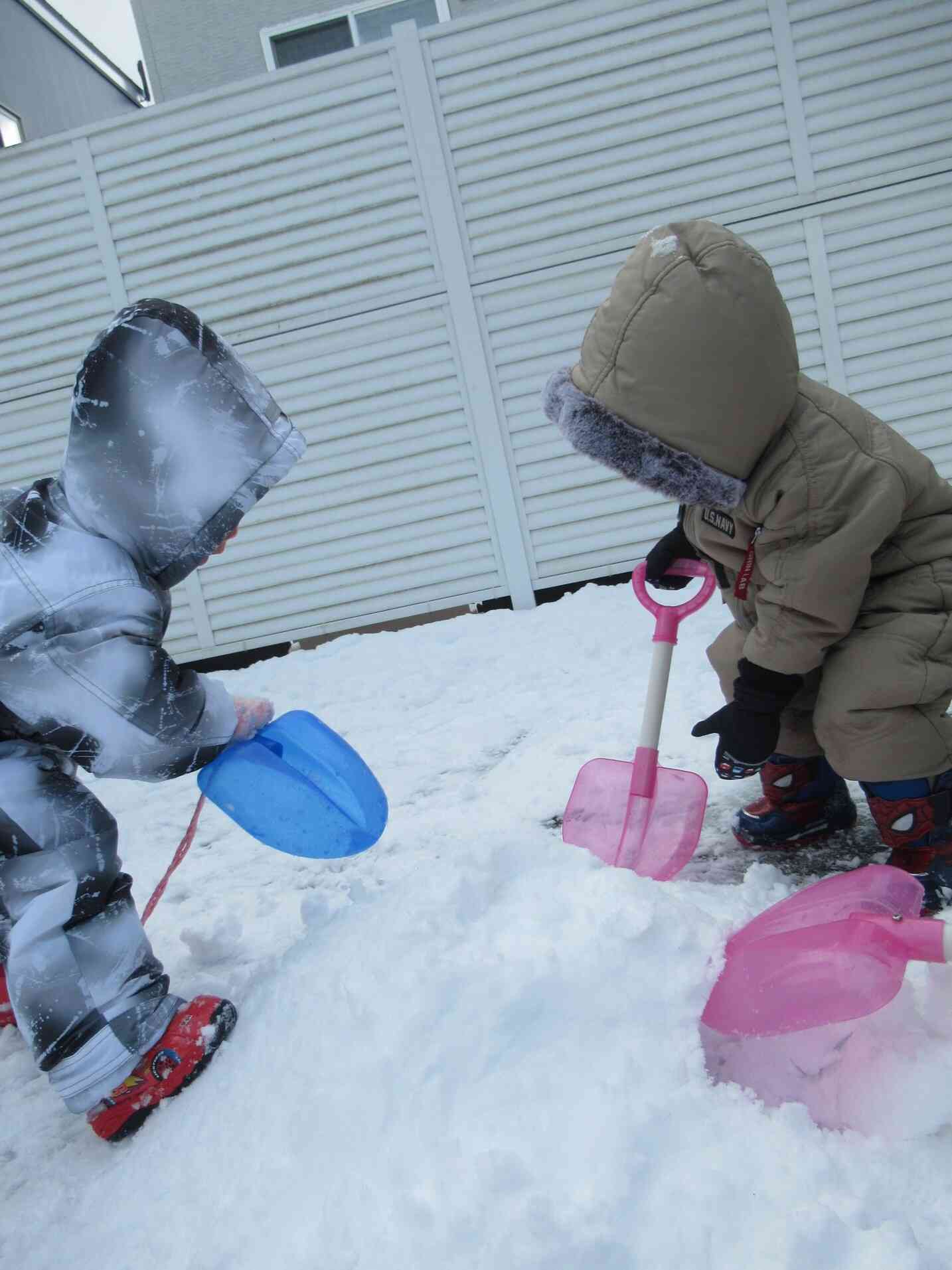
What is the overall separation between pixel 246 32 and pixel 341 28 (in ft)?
2.67

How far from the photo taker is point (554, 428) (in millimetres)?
4328

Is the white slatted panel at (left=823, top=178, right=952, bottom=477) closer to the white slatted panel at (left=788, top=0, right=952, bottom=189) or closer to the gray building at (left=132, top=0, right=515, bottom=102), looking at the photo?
the white slatted panel at (left=788, top=0, right=952, bottom=189)

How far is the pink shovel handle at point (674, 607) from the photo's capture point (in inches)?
68.6

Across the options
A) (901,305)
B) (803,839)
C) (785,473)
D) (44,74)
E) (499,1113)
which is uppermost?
(44,74)

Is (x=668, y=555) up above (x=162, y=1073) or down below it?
above

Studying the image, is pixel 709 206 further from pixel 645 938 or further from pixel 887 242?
pixel 645 938

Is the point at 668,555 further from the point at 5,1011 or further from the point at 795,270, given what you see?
the point at 795,270

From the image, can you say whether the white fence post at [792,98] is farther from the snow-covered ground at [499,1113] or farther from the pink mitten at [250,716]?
the pink mitten at [250,716]

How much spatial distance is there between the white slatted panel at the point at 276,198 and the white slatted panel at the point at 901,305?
191 cm

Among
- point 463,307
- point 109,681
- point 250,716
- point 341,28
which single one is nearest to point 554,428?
point 463,307

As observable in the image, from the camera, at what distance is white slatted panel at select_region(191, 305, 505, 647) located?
4320 millimetres

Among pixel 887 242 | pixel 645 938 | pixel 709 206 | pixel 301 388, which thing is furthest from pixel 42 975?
pixel 887 242

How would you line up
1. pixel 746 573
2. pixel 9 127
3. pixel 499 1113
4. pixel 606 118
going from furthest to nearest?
pixel 9 127
pixel 606 118
pixel 746 573
pixel 499 1113

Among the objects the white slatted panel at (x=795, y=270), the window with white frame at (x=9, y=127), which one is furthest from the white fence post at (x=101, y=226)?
the window with white frame at (x=9, y=127)
